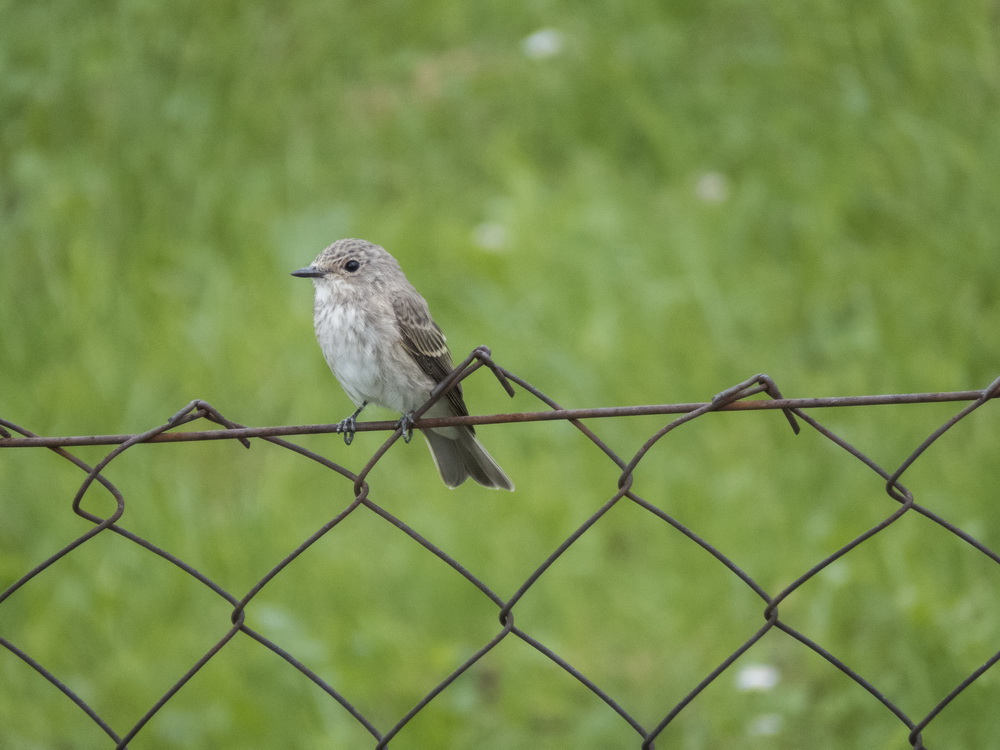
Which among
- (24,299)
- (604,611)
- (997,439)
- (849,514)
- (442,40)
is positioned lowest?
(604,611)

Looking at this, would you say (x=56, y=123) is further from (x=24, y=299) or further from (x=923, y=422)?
(x=923, y=422)

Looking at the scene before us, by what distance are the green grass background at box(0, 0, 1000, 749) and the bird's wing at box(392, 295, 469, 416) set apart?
110 cm

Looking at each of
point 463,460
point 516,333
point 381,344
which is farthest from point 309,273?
point 516,333

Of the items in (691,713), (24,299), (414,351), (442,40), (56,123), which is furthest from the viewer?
(442,40)

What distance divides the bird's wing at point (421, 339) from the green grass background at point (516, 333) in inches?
43.1

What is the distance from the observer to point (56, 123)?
644 centimetres

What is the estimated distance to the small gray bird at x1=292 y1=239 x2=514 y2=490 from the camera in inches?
139

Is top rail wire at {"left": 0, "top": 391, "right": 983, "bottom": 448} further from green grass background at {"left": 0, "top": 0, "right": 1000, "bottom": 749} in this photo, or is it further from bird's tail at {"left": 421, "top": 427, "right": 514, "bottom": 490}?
green grass background at {"left": 0, "top": 0, "right": 1000, "bottom": 749}

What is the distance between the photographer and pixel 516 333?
221 inches

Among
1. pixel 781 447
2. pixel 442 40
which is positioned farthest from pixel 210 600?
pixel 442 40

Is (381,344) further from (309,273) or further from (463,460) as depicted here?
(463,460)

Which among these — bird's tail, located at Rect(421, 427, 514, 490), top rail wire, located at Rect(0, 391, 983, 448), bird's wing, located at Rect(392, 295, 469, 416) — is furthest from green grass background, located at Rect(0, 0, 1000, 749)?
top rail wire, located at Rect(0, 391, 983, 448)

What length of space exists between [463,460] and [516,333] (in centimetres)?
230

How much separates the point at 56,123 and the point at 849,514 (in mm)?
4736
